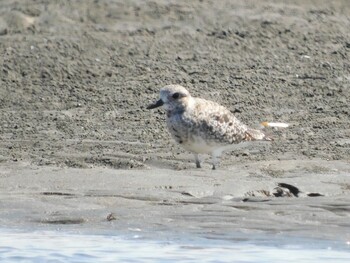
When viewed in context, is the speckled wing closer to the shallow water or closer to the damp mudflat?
the damp mudflat

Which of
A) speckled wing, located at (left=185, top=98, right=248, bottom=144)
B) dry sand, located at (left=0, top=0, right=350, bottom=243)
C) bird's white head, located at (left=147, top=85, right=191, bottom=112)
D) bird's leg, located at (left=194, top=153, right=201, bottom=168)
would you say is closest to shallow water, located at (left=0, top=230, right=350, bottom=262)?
dry sand, located at (left=0, top=0, right=350, bottom=243)

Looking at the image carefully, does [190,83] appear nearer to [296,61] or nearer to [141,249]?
[296,61]

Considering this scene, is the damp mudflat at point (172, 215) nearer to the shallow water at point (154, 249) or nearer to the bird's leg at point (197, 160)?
the shallow water at point (154, 249)

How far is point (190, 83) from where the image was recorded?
13188 millimetres

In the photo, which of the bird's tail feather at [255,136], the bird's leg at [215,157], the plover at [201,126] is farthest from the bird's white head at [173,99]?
the bird's tail feather at [255,136]

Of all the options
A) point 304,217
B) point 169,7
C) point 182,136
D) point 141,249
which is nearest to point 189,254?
point 141,249

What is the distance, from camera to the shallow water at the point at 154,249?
8.10m

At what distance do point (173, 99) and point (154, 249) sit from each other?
3159 millimetres

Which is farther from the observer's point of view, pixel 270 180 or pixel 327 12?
pixel 327 12

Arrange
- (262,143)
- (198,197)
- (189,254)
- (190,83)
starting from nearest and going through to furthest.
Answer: (189,254)
(198,197)
(262,143)
(190,83)

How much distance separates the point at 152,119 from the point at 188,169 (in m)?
1.72

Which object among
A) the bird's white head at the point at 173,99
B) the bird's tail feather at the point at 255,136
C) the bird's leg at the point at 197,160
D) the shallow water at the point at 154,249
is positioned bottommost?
the shallow water at the point at 154,249

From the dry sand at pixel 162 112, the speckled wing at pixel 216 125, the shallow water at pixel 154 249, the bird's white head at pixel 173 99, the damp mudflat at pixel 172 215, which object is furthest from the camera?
the bird's white head at pixel 173 99

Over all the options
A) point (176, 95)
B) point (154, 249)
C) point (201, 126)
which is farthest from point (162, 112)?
point (154, 249)
